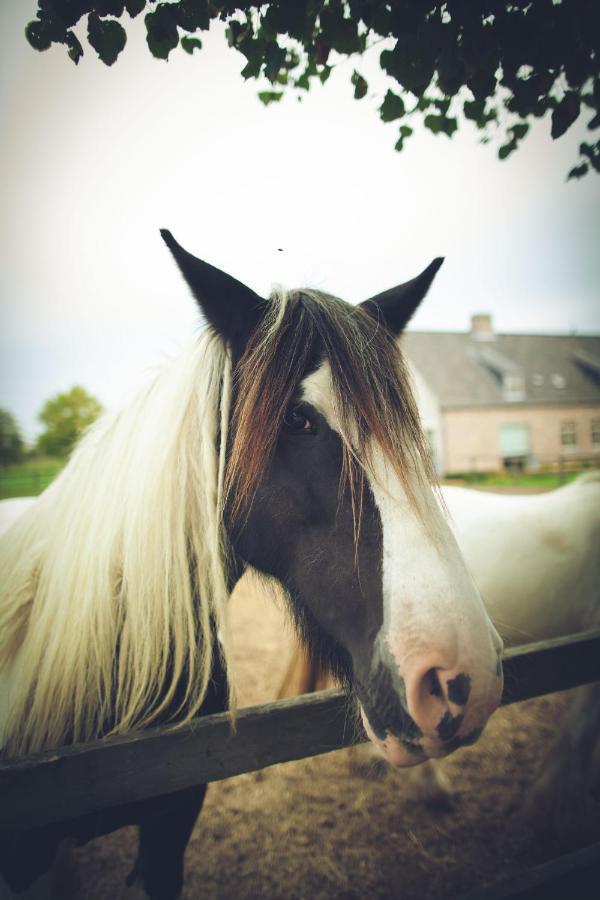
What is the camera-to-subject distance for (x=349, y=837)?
9.20ft

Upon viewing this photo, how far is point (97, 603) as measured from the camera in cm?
131

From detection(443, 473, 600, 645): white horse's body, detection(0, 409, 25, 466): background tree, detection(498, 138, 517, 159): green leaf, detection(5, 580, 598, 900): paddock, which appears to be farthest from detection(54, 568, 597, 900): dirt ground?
detection(0, 409, 25, 466): background tree

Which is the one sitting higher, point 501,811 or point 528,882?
point 528,882

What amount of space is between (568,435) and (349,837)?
30.2 meters

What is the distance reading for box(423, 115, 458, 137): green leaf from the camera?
2205 millimetres

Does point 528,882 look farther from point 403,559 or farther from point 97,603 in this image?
point 97,603

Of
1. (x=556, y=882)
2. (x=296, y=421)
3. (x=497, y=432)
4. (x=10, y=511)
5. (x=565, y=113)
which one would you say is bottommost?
(x=556, y=882)

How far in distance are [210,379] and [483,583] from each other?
2.58 meters

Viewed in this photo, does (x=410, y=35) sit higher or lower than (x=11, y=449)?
higher

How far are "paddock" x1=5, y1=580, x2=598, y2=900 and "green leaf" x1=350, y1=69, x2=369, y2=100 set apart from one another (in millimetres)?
2544

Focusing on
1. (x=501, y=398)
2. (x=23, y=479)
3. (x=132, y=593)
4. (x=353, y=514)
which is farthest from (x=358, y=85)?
(x=501, y=398)

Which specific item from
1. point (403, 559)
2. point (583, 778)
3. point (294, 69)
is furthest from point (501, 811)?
point (294, 69)

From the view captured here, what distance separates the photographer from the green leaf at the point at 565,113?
1.69m

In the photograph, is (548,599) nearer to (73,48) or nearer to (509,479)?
(73,48)
